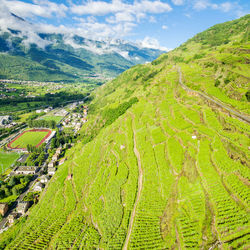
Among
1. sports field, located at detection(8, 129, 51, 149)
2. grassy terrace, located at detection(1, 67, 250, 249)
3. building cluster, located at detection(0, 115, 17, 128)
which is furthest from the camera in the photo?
building cluster, located at detection(0, 115, 17, 128)

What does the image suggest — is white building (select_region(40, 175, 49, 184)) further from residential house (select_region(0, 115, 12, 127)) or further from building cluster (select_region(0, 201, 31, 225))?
residential house (select_region(0, 115, 12, 127))

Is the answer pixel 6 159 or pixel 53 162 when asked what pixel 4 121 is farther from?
pixel 53 162

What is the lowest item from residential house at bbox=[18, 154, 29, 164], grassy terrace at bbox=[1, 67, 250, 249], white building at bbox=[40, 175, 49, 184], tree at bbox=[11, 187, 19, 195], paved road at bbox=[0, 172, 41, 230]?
residential house at bbox=[18, 154, 29, 164]

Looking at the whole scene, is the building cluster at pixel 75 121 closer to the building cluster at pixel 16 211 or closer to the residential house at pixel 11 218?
the building cluster at pixel 16 211

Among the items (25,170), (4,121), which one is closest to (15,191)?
(25,170)

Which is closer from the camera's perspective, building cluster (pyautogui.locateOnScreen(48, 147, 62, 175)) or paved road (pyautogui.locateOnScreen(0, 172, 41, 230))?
paved road (pyautogui.locateOnScreen(0, 172, 41, 230))

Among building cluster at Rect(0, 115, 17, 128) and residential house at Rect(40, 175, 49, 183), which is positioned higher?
residential house at Rect(40, 175, 49, 183)

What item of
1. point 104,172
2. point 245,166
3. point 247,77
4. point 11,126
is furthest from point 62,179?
point 11,126

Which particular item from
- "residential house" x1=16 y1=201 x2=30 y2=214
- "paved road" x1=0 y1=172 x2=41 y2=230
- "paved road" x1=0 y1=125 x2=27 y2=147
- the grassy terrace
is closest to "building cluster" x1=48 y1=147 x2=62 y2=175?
"paved road" x1=0 y1=172 x2=41 y2=230
